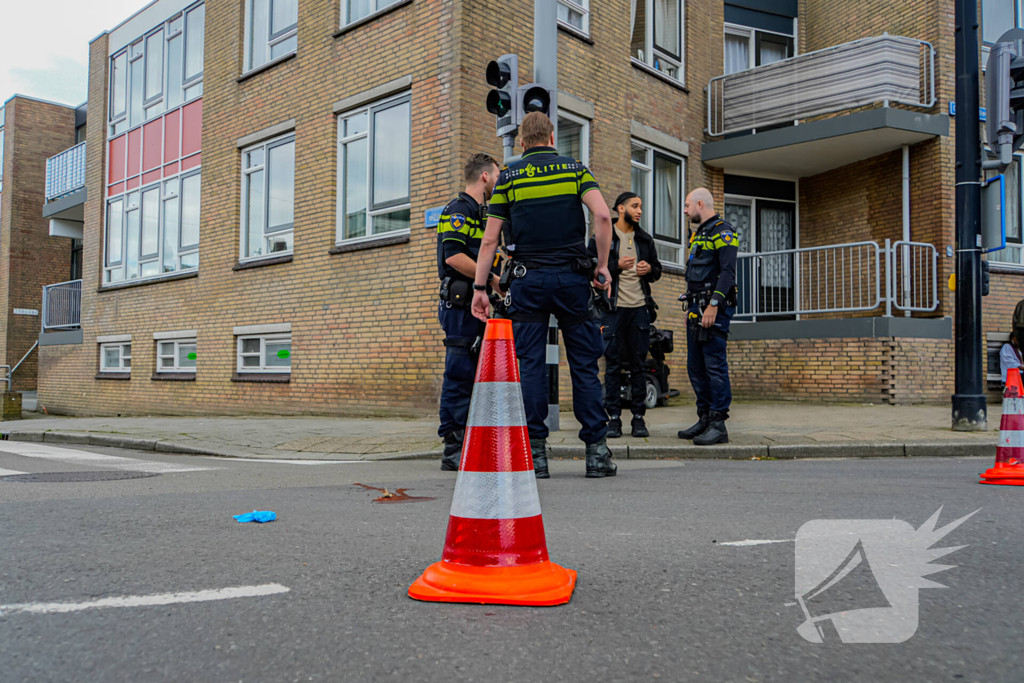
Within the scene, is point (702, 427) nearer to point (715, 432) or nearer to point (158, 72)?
point (715, 432)

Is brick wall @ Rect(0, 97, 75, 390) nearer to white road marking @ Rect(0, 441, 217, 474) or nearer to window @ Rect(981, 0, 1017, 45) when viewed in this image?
white road marking @ Rect(0, 441, 217, 474)

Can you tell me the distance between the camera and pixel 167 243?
16.7 m

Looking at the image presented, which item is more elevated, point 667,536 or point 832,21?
point 832,21

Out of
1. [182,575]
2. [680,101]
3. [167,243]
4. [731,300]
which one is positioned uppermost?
[680,101]

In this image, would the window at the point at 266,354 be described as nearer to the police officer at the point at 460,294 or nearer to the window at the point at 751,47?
the police officer at the point at 460,294

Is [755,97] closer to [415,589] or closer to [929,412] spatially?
[929,412]

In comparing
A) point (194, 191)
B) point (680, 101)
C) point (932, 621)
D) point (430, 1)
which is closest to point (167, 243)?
point (194, 191)

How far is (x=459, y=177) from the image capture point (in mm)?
10711

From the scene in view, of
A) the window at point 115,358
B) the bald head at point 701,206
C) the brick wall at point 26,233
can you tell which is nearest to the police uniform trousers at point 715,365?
the bald head at point 701,206

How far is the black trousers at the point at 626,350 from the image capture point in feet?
24.8

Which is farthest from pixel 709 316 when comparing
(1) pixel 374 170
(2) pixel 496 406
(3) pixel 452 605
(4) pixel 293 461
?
(1) pixel 374 170

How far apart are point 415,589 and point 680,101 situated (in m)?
13.5

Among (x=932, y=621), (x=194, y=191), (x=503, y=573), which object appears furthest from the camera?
(x=194, y=191)

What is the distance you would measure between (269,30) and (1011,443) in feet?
42.3
